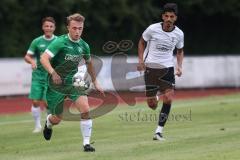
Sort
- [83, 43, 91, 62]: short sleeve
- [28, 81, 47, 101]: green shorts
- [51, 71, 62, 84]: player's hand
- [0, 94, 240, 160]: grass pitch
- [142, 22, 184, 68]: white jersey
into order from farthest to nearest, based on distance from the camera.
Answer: [28, 81, 47, 101]: green shorts
[142, 22, 184, 68]: white jersey
[83, 43, 91, 62]: short sleeve
[0, 94, 240, 160]: grass pitch
[51, 71, 62, 84]: player's hand

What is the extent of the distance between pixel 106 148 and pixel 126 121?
614 centimetres

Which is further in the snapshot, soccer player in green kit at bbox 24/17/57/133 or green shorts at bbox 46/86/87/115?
soccer player in green kit at bbox 24/17/57/133

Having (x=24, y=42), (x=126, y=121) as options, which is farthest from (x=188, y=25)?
(x=126, y=121)

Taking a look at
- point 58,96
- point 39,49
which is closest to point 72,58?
point 58,96

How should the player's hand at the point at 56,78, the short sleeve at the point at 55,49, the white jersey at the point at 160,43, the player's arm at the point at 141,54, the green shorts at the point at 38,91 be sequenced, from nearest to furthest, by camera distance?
the player's hand at the point at 56,78 < the short sleeve at the point at 55,49 < the player's arm at the point at 141,54 < the white jersey at the point at 160,43 < the green shorts at the point at 38,91

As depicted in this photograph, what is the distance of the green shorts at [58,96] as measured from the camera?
12.6 m

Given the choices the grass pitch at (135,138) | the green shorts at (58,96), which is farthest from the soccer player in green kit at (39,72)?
the green shorts at (58,96)

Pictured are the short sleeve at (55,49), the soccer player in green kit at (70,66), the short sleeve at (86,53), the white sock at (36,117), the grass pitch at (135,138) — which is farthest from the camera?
the white sock at (36,117)

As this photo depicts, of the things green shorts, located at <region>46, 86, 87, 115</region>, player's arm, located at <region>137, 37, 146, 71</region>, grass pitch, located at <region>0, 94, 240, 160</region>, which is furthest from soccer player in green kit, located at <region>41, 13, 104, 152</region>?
player's arm, located at <region>137, 37, 146, 71</region>

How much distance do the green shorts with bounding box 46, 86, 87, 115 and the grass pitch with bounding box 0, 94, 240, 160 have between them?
2.33 feet

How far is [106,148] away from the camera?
42.7 ft

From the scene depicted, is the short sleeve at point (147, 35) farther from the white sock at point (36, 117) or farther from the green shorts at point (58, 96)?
the white sock at point (36, 117)

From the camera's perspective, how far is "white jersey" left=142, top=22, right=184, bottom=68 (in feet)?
48.1

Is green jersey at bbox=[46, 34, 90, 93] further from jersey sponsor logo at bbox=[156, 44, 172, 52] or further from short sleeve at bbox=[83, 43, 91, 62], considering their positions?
jersey sponsor logo at bbox=[156, 44, 172, 52]
